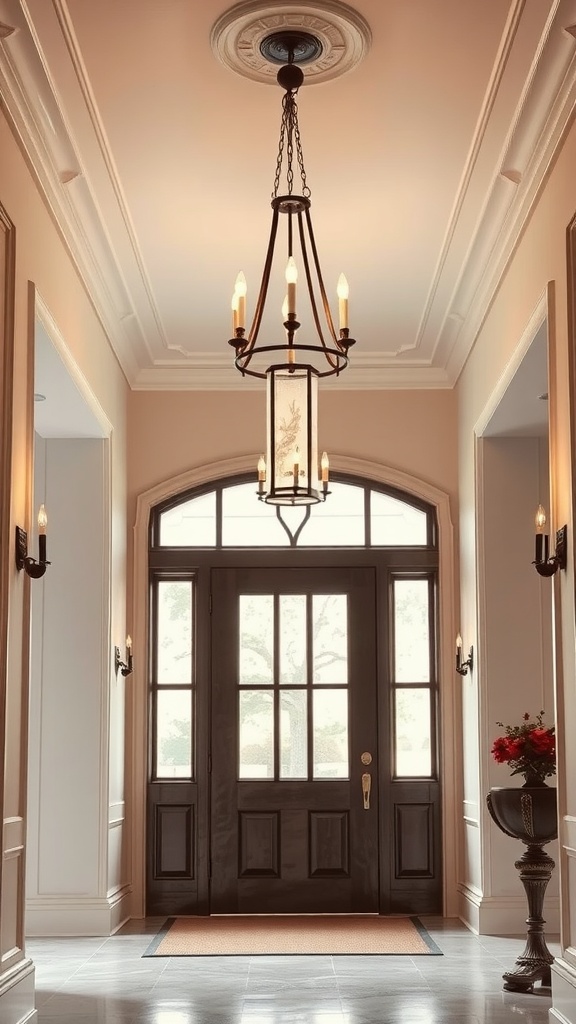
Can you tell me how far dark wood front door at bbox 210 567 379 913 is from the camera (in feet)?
27.8

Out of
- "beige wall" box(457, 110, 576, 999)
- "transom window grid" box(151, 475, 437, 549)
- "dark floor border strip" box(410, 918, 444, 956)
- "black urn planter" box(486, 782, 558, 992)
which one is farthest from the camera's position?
"transom window grid" box(151, 475, 437, 549)

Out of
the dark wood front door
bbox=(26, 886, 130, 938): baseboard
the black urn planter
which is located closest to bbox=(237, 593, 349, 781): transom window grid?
the dark wood front door

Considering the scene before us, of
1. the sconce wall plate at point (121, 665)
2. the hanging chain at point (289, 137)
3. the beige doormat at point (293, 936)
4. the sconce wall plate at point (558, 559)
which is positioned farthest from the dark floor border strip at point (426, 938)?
the hanging chain at point (289, 137)

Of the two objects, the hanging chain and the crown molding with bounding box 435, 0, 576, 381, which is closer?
the crown molding with bounding box 435, 0, 576, 381

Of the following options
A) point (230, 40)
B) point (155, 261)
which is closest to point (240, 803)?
point (155, 261)

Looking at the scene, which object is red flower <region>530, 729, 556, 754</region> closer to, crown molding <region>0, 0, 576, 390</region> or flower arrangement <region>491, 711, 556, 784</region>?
flower arrangement <region>491, 711, 556, 784</region>

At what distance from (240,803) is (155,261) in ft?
12.5

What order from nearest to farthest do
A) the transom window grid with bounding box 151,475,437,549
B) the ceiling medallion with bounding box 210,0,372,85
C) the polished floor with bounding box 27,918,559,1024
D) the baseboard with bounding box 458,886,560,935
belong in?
1. the ceiling medallion with bounding box 210,0,372,85
2. the polished floor with bounding box 27,918,559,1024
3. the baseboard with bounding box 458,886,560,935
4. the transom window grid with bounding box 151,475,437,549

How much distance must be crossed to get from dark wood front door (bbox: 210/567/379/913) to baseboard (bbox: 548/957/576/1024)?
11.1 feet

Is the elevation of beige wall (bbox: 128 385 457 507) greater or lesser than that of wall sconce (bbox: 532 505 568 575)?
greater

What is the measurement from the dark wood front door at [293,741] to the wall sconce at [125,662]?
606 mm

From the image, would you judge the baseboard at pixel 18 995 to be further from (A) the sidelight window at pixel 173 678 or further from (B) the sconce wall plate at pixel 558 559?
(A) the sidelight window at pixel 173 678

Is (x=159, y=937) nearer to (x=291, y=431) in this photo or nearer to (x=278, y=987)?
(x=278, y=987)

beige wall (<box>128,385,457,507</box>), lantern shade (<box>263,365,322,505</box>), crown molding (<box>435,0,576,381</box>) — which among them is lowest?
lantern shade (<box>263,365,322,505</box>)
